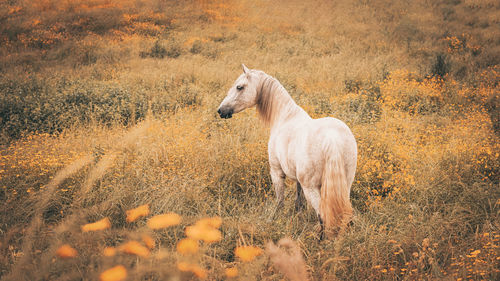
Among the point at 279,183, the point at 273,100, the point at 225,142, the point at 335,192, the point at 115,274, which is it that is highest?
the point at 273,100

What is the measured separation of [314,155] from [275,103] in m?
1.07

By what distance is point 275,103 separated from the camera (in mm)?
3336

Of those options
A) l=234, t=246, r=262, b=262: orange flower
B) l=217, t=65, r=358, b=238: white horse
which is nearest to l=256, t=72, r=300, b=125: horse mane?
l=217, t=65, r=358, b=238: white horse

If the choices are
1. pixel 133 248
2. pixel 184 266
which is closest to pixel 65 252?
pixel 133 248

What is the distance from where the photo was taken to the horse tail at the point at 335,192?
2400 mm

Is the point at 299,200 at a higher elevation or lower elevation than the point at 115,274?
lower

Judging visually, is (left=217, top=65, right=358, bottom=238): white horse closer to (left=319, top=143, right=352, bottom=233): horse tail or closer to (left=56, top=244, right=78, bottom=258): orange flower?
(left=319, top=143, right=352, bottom=233): horse tail

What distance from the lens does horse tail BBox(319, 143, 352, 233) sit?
2400 millimetres

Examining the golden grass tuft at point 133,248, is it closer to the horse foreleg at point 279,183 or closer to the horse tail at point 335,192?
the horse tail at point 335,192

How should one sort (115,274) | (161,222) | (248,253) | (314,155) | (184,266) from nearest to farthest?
(115,274) → (184,266) → (248,253) → (161,222) → (314,155)

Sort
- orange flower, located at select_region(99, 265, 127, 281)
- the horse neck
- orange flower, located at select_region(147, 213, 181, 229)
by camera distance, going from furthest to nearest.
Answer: the horse neck
orange flower, located at select_region(147, 213, 181, 229)
orange flower, located at select_region(99, 265, 127, 281)

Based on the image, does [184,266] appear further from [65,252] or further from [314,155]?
[314,155]

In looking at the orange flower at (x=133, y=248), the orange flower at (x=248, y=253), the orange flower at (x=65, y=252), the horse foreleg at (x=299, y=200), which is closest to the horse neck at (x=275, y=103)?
the horse foreleg at (x=299, y=200)

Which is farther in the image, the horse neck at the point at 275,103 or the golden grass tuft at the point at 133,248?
the horse neck at the point at 275,103
